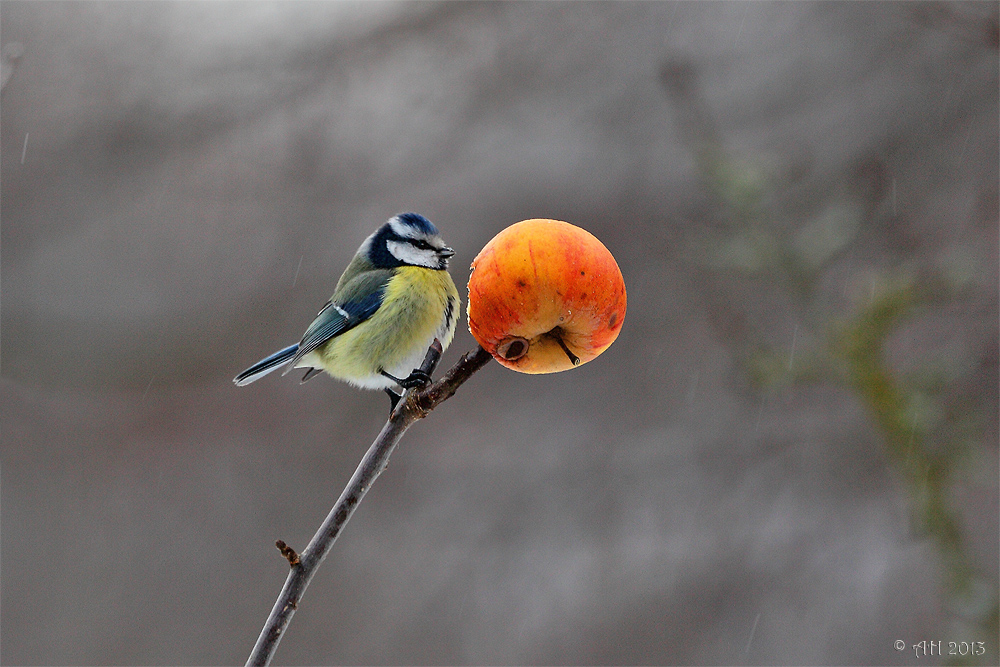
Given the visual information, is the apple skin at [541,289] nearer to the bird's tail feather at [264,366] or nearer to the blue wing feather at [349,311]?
the blue wing feather at [349,311]

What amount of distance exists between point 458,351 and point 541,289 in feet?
11.7

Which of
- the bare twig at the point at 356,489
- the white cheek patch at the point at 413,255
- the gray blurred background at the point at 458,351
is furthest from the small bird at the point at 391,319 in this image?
the gray blurred background at the point at 458,351

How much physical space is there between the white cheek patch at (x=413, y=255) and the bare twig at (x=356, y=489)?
1153 mm

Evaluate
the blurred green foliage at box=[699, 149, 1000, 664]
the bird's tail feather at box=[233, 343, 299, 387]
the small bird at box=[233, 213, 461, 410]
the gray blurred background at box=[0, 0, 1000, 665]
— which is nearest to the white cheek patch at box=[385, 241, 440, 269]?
the small bird at box=[233, 213, 461, 410]

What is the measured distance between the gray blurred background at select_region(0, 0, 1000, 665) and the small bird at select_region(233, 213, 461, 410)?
1.95 m

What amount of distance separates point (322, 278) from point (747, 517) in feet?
10.2

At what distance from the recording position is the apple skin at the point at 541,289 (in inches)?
49.8

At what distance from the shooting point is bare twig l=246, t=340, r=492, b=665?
4.03ft

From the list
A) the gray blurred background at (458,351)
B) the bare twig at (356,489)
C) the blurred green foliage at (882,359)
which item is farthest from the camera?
the gray blurred background at (458,351)

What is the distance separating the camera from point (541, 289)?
126 centimetres

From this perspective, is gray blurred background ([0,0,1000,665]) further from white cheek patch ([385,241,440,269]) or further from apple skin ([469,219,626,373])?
apple skin ([469,219,626,373])

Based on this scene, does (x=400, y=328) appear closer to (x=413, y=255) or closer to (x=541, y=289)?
(x=413, y=255)

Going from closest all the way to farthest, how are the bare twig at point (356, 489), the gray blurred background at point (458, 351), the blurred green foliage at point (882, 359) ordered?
the bare twig at point (356, 489)
the blurred green foliage at point (882, 359)
the gray blurred background at point (458, 351)

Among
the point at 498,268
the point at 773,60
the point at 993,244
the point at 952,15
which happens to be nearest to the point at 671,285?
the point at 773,60
